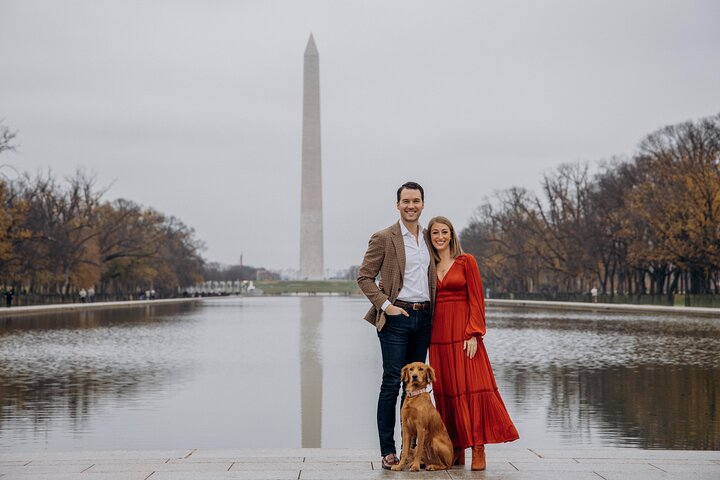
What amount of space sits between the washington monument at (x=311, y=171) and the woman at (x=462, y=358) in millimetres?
68801

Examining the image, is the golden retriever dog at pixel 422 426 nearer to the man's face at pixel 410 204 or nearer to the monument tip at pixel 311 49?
the man's face at pixel 410 204

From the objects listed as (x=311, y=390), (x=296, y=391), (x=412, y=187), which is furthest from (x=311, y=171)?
(x=412, y=187)

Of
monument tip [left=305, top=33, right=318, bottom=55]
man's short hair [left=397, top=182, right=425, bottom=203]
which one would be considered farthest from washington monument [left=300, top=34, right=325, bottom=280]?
man's short hair [left=397, top=182, right=425, bottom=203]

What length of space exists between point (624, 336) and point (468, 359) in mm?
18457

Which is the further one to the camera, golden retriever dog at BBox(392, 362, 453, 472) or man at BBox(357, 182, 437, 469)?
man at BBox(357, 182, 437, 469)

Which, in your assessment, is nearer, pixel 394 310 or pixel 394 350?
pixel 394 310

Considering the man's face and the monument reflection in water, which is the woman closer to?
the man's face

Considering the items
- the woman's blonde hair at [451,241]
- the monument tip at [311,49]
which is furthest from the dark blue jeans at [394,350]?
the monument tip at [311,49]

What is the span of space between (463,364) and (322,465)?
4.09 ft

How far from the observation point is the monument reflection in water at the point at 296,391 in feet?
30.3

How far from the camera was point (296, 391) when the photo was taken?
1292 centimetres

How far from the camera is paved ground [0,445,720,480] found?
630 cm

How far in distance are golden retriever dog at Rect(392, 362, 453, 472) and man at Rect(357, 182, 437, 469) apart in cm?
24

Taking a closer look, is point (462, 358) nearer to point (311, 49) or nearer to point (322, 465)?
point (322, 465)
